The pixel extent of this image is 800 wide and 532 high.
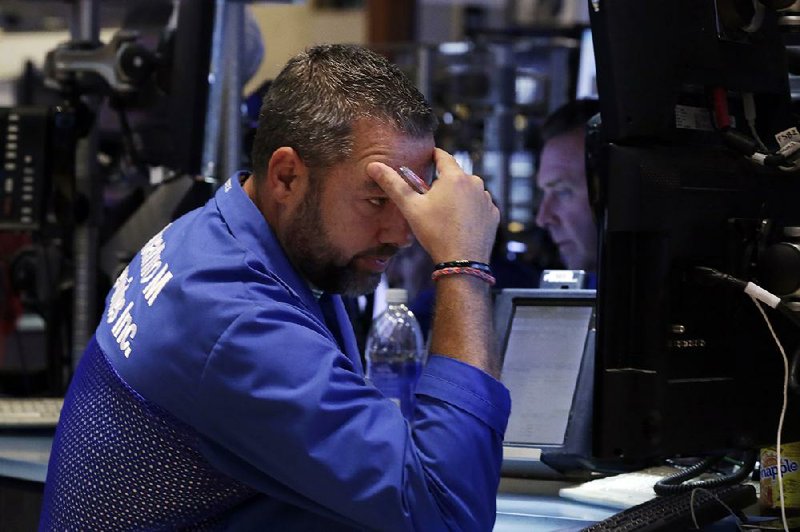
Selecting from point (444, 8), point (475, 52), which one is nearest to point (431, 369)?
point (475, 52)

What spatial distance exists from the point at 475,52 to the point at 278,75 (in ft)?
14.9

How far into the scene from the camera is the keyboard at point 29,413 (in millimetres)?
2498

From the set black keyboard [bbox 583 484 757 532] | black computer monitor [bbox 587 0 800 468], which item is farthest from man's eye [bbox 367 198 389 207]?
black keyboard [bbox 583 484 757 532]

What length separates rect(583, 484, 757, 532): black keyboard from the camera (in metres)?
1.61

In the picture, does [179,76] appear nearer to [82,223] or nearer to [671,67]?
[82,223]

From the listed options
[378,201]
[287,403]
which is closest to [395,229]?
[378,201]

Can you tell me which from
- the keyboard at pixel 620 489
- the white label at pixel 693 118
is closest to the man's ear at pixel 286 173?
the white label at pixel 693 118

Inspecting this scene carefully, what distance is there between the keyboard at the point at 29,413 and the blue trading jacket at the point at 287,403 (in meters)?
1.09

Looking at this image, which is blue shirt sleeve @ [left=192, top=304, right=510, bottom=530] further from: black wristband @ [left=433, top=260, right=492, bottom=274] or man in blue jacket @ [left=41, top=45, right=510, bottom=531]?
black wristband @ [left=433, top=260, right=492, bottom=274]

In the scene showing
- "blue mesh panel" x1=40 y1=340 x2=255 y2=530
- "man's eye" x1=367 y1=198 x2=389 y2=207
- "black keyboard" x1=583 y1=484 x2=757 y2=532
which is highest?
"man's eye" x1=367 y1=198 x2=389 y2=207

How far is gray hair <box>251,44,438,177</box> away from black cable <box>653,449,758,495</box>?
0.68 metres

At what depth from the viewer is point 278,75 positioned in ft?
5.15

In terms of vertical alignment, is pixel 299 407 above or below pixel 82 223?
above

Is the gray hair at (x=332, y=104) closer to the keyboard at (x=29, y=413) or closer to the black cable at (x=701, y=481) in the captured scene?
the black cable at (x=701, y=481)
